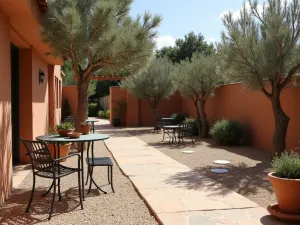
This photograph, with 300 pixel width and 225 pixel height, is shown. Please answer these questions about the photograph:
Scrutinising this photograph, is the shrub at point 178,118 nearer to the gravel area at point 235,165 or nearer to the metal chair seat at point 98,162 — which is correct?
the gravel area at point 235,165

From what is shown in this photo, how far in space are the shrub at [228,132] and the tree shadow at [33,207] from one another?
6.68 metres

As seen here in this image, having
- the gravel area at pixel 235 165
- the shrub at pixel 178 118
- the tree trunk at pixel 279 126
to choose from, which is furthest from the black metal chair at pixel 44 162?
the shrub at pixel 178 118

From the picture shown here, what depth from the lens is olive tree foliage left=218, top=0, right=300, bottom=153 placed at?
7.12 m

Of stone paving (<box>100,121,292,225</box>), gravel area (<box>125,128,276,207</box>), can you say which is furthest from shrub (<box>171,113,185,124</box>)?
stone paving (<box>100,121,292,225</box>)

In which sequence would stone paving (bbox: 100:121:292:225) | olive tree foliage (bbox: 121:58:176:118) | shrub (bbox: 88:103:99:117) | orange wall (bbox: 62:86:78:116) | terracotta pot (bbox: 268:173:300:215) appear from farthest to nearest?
shrub (bbox: 88:103:99:117) → orange wall (bbox: 62:86:78:116) → olive tree foliage (bbox: 121:58:176:118) → stone paving (bbox: 100:121:292:225) → terracotta pot (bbox: 268:173:300:215)

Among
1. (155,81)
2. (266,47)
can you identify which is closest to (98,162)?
(266,47)

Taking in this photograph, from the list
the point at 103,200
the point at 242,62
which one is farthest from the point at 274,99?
the point at 103,200

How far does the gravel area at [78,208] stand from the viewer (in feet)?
13.0

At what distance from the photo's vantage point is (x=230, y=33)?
7664 mm

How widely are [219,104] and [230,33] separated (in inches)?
250

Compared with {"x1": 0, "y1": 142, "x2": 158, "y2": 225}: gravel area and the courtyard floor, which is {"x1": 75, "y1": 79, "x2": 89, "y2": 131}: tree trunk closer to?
the courtyard floor

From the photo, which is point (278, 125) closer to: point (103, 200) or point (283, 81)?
point (283, 81)

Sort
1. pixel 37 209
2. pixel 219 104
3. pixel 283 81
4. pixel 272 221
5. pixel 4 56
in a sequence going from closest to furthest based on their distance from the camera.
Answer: pixel 272 221
pixel 37 209
pixel 4 56
pixel 283 81
pixel 219 104

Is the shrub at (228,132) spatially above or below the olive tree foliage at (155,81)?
below
